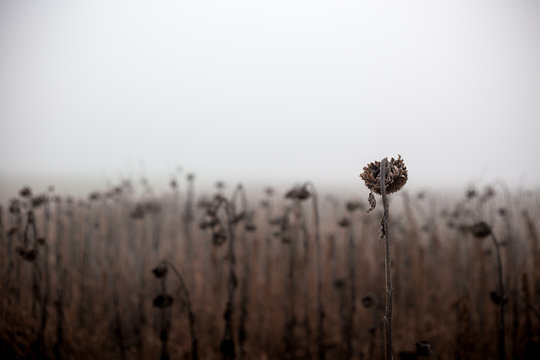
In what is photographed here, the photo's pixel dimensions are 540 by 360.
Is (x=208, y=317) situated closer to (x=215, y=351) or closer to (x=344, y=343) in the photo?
(x=215, y=351)

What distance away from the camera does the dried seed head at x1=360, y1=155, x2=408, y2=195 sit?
1.08 metres

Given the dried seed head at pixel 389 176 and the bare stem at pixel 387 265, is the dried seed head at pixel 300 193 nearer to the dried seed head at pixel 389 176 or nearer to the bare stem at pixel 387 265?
the dried seed head at pixel 389 176

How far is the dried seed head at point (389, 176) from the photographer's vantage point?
108 centimetres

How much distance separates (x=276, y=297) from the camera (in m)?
3.71

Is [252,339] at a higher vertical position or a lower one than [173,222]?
lower

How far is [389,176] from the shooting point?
3.54ft

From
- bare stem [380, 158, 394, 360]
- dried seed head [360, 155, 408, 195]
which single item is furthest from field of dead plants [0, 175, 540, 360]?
dried seed head [360, 155, 408, 195]

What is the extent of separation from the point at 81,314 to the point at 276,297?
2.26 m

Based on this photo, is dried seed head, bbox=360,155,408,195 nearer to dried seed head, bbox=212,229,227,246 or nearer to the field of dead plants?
the field of dead plants

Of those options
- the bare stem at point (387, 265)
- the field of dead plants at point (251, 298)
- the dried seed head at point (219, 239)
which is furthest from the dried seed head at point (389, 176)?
the dried seed head at point (219, 239)

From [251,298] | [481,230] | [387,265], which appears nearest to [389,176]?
[387,265]

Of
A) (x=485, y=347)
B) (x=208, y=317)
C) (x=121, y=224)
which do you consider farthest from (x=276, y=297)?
(x=121, y=224)

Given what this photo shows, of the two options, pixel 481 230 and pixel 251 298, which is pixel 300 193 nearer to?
pixel 481 230

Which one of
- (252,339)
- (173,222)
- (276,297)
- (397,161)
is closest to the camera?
(397,161)
